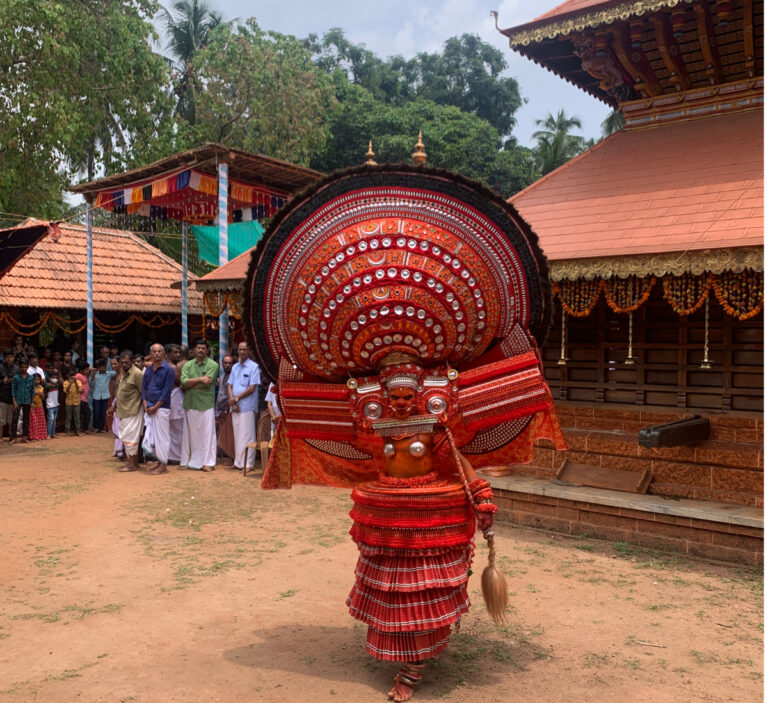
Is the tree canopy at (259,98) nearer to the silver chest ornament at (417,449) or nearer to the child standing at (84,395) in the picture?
the child standing at (84,395)

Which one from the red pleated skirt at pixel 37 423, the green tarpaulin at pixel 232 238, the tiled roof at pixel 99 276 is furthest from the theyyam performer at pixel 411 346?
the tiled roof at pixel 99 276

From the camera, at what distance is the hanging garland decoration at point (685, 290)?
6.32m

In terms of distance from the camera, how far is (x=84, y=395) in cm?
1432

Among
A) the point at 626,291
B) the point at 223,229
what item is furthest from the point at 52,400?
the point at 626,291

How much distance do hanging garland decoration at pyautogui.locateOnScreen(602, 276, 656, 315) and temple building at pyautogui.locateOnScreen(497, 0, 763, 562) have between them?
1 cm

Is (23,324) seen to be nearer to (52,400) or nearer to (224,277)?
(52,400)

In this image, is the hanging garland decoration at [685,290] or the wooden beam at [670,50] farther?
the wooden beam at [670,50]

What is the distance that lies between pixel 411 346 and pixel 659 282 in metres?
4.01

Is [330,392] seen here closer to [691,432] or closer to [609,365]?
[691,432]

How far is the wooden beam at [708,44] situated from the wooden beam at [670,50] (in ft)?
0.76

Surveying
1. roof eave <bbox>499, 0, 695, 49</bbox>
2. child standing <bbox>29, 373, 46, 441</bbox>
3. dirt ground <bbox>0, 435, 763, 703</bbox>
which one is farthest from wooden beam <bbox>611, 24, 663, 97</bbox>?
child standing <bbox>29, 373, 46, 441</bbox>

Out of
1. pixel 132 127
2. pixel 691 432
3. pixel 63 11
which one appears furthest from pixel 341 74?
pixel 691 432

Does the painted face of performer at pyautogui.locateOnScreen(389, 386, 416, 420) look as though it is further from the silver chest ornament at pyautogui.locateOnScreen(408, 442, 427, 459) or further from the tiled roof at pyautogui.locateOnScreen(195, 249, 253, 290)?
the tiled roof at pyautogui.locateOnScreen(195, 249, 253, 290)

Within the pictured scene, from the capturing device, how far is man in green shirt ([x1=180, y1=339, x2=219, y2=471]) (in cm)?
1008
